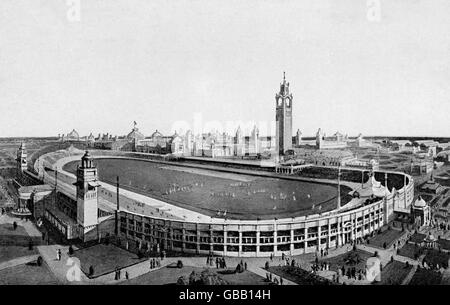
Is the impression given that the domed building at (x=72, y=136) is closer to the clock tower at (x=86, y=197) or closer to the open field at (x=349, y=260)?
the clock tower at (x=86, y=197)

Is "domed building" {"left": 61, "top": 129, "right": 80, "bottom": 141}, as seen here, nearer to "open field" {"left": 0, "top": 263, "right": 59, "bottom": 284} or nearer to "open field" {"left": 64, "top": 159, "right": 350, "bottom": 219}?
"open field" {"left": 64, "top": 159, "right": 350, "bottom": 219}

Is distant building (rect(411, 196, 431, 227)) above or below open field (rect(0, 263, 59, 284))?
above

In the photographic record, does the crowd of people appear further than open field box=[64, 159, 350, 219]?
No

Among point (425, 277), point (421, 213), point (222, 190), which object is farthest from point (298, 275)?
point (421, 213)

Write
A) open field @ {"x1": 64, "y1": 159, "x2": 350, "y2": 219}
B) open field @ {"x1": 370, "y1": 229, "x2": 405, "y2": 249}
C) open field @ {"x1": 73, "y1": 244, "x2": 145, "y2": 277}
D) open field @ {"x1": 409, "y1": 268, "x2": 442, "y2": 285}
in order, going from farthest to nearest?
open field @ {"x1": 64, "y1": 159, "x2": 350, "y2": 219} → open field @ {"x1": 370, "y1": 229, "x2": 405, "y2": 249} → open field @ {"x1": 73, "y1": 244, "x2": 145, "y2": 277} → open field @ {"x1": 409, "y1": 268, "x2": 442, "y2": 285}

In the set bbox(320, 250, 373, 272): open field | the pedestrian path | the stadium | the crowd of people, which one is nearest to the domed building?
the stadium

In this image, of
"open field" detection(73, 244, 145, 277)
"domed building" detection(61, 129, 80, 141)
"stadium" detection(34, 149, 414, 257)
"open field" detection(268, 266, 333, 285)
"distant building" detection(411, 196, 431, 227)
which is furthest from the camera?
"distant building" detection(411, 196, 431, 227)
